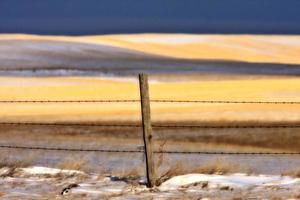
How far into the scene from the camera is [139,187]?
1003cm

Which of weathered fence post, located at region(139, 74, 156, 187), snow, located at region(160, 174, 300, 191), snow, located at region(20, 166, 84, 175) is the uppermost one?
weathered fence post, located at region(139, 74, 156, 187)

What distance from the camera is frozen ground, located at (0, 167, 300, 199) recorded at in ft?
31.4

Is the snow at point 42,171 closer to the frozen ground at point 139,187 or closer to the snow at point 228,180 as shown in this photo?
the frozen ground at point 139,187

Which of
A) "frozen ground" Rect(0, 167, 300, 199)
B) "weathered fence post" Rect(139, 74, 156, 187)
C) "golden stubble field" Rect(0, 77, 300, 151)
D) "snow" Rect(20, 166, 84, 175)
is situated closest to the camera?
"frozen ground" Rect(0, 167, 300, 199)

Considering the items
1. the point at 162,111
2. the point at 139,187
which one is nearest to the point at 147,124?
the point at 139,187

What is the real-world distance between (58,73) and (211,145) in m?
23.9

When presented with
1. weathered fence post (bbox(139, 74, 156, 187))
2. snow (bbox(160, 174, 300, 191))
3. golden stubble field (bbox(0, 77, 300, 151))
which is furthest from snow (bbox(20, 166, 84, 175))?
golden stubble field (bbox(0, 77, 300, 151))

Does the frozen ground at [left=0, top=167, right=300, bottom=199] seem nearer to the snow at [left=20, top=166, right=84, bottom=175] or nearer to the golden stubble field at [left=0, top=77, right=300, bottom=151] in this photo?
the snow at [left=20, top=166, right=84, bottom=175]

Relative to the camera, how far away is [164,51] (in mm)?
67500

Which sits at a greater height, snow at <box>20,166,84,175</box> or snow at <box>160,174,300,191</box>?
snow at <box>20,166,84,175</box>

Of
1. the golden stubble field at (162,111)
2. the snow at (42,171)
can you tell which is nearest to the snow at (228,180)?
the snow at (42,171)

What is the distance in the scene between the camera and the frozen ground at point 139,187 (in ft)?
31.4

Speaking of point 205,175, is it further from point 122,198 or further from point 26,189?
point 26,189

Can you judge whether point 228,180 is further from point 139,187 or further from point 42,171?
point 42,171
